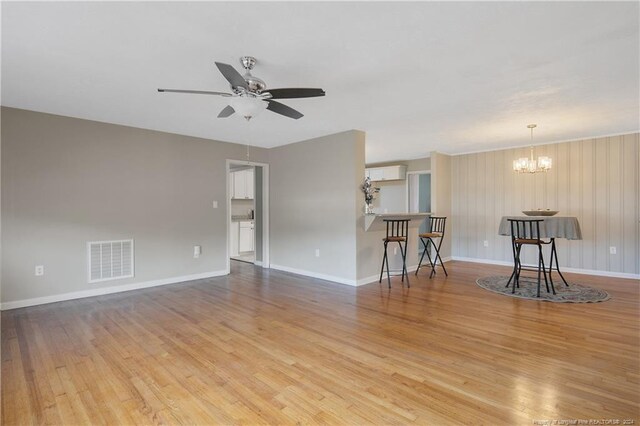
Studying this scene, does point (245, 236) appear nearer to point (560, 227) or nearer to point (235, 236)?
point (235, 236)

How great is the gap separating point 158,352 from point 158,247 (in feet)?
8.44

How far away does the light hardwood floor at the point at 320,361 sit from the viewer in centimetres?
181

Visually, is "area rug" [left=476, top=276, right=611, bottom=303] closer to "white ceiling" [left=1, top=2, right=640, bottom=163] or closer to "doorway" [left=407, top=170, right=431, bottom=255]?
"white ceiling" [left=1, top=2, right=640, bottom=163]

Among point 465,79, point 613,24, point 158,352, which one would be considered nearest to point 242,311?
point 158,352

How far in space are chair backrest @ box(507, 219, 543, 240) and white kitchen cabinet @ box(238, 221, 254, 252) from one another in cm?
543

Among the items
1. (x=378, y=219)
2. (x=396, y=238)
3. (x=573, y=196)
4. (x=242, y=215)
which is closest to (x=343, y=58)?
Result: (x=378, y=219)

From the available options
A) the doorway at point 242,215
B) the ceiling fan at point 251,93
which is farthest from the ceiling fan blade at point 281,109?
the doorway at point 242,215

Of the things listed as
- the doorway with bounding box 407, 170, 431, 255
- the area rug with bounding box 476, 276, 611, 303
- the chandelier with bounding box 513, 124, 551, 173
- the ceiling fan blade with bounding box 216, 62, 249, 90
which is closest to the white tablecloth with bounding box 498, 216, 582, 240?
the area rug with bounding box 476, 276, 611, 303

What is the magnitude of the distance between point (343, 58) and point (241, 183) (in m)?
5.74

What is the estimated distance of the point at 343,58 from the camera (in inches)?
98.7

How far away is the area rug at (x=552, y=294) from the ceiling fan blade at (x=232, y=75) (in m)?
4.01

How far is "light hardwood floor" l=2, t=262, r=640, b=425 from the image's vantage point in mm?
1808

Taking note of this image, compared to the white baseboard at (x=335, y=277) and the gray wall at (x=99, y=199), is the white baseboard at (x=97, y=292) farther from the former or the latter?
the white baseboard at (x=335, y=277)

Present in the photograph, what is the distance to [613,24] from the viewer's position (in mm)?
2074
